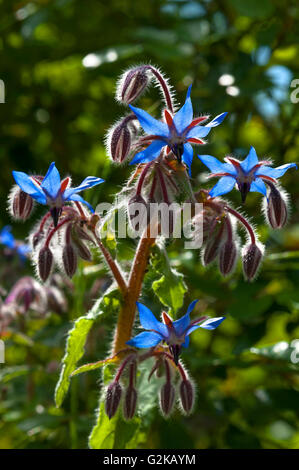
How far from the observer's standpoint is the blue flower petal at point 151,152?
118cm

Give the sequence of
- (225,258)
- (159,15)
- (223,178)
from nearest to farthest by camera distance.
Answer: (223,178) → (225,258) → (159,15)

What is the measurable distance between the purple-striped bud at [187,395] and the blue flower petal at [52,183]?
1.60 ft

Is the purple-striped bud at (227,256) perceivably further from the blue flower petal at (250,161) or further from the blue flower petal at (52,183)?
the blue flower petal at (52,183)

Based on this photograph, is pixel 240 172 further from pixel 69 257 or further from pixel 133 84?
pixel 69 257

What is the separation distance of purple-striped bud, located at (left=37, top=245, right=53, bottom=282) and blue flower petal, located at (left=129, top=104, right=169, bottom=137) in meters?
0.37

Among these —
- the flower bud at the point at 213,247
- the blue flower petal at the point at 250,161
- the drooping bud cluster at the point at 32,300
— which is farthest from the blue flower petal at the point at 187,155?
the drooping bud cluster at the point at 32,300

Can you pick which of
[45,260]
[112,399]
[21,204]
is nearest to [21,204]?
[21,204]

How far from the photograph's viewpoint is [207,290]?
6.48ft

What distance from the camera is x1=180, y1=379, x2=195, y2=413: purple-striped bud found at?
1360mm

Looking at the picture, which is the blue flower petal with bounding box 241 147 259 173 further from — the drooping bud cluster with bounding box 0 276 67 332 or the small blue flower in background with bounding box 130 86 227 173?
the drooping bud cluster with bounding box 0 276 67 332

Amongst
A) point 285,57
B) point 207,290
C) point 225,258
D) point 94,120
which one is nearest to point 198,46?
point 285,57

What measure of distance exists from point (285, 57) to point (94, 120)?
100cm

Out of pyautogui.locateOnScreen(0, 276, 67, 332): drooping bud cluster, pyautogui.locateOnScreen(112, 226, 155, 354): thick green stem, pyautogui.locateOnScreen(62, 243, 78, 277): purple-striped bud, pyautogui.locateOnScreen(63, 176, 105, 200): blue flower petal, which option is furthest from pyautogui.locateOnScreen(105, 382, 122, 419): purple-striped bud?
pyautogui.locateOnScreen(0, 276, 67, 332): drooping bud cluster
